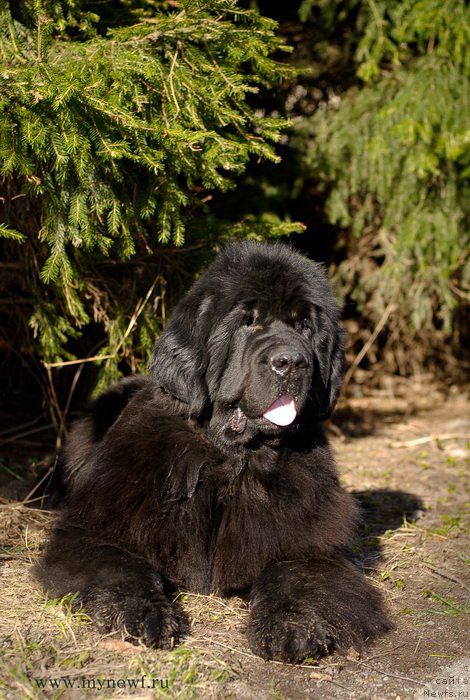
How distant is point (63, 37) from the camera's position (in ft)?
13.2

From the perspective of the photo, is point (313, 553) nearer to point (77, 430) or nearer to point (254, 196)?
point (77, 430)

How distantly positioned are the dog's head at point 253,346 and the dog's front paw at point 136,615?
819 millimetres

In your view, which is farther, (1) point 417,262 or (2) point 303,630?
(1) point 417,262

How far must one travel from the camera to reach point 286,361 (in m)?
3.18

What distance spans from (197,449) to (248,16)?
7.88 feet

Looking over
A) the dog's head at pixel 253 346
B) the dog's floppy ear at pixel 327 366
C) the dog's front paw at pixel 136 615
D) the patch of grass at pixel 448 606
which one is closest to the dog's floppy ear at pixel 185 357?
the dog's head at pixel 253 346

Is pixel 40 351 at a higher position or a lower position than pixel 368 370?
higher

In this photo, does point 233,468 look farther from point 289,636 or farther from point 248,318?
point 289,636

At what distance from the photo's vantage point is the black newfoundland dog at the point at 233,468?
3.20 m

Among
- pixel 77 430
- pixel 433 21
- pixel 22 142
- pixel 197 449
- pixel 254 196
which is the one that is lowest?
pixel 77 430

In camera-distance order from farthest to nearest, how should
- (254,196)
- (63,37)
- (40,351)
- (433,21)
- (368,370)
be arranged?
1. (368,370)
2. (254,196)
3. (433,21)
4. (40,351)
5. (63,37)

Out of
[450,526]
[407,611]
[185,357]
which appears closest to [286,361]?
[185,357]

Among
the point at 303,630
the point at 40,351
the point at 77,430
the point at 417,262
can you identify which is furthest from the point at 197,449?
the point at 417,262

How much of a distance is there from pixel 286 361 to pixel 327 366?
53 cm
